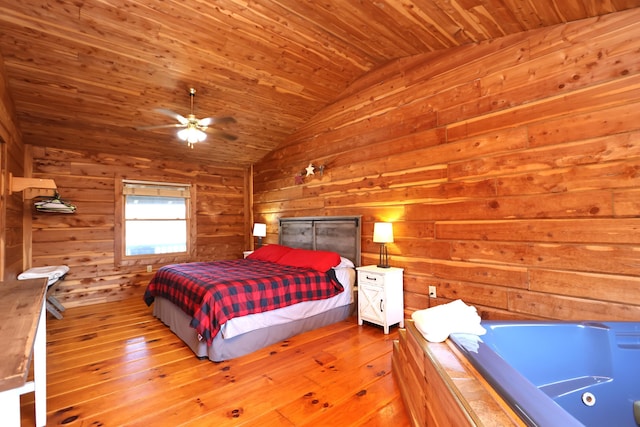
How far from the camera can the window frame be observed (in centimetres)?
477

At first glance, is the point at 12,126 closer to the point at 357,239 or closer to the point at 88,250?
the point at 88,250

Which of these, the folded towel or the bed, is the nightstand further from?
the folded towel

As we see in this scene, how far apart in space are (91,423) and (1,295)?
3.08ft

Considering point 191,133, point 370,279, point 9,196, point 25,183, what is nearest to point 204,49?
point 191,133

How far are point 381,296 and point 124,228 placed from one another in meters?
4.13

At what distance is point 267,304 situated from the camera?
9.60ft

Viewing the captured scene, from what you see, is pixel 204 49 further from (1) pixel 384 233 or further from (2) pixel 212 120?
(1) pixel 384 233

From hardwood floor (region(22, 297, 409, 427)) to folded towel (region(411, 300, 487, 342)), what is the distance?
585 millimetres

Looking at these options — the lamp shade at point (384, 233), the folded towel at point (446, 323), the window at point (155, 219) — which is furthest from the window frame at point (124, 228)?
the folded towel at point (446, 323)

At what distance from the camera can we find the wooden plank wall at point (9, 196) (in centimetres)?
278

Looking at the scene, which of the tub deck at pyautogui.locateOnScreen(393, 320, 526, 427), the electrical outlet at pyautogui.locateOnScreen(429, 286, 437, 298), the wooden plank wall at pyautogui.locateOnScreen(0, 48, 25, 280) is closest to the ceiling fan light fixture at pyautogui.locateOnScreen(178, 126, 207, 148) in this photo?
the wooden plank wall at pyautogui.locateOnScreen(0, 48, 25, 280)

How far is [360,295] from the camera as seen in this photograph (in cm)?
355

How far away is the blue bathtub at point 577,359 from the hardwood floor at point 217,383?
0.75 meters

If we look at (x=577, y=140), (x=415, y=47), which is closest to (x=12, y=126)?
(x=415, y=47)
